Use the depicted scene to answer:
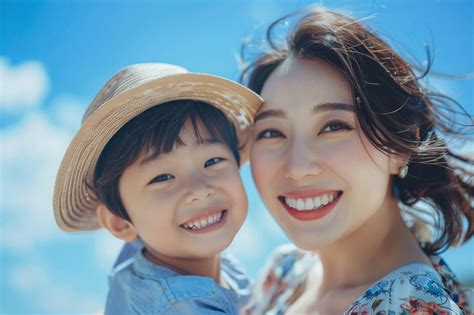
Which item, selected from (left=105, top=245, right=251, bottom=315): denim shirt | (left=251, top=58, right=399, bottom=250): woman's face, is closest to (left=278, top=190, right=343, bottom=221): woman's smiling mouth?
(left=251, top=58, right=399, bottom=250): woman's face

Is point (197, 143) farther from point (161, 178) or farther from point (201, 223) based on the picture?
point (201, 223)

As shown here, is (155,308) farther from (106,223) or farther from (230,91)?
(230,91)

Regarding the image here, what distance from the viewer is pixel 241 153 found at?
10.1 feet

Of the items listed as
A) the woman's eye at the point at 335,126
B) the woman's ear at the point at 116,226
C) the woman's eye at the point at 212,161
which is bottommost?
the woman's ear at the point at 116,226

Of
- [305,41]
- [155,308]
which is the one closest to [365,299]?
[155,308]

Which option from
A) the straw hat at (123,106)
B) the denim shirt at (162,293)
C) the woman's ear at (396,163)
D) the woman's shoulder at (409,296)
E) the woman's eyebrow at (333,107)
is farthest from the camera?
the woman's ear at (396,163)

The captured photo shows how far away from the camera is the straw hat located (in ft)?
7.79

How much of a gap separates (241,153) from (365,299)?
1.19 m

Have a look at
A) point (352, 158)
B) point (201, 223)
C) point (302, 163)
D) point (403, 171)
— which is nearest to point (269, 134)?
point (302, 163)

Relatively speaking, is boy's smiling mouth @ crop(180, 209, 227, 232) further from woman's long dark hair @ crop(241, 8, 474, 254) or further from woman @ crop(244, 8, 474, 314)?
woman's long dark hair @ crop(241, 8, 474, 254)

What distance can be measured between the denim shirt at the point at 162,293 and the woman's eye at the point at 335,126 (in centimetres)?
88

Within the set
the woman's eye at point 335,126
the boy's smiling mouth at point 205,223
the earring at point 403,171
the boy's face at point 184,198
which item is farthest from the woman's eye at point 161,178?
the earring at point 403,171

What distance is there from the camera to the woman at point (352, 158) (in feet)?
8.10

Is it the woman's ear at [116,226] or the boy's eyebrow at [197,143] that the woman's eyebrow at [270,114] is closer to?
the boy's eyebrow at [197,143]
